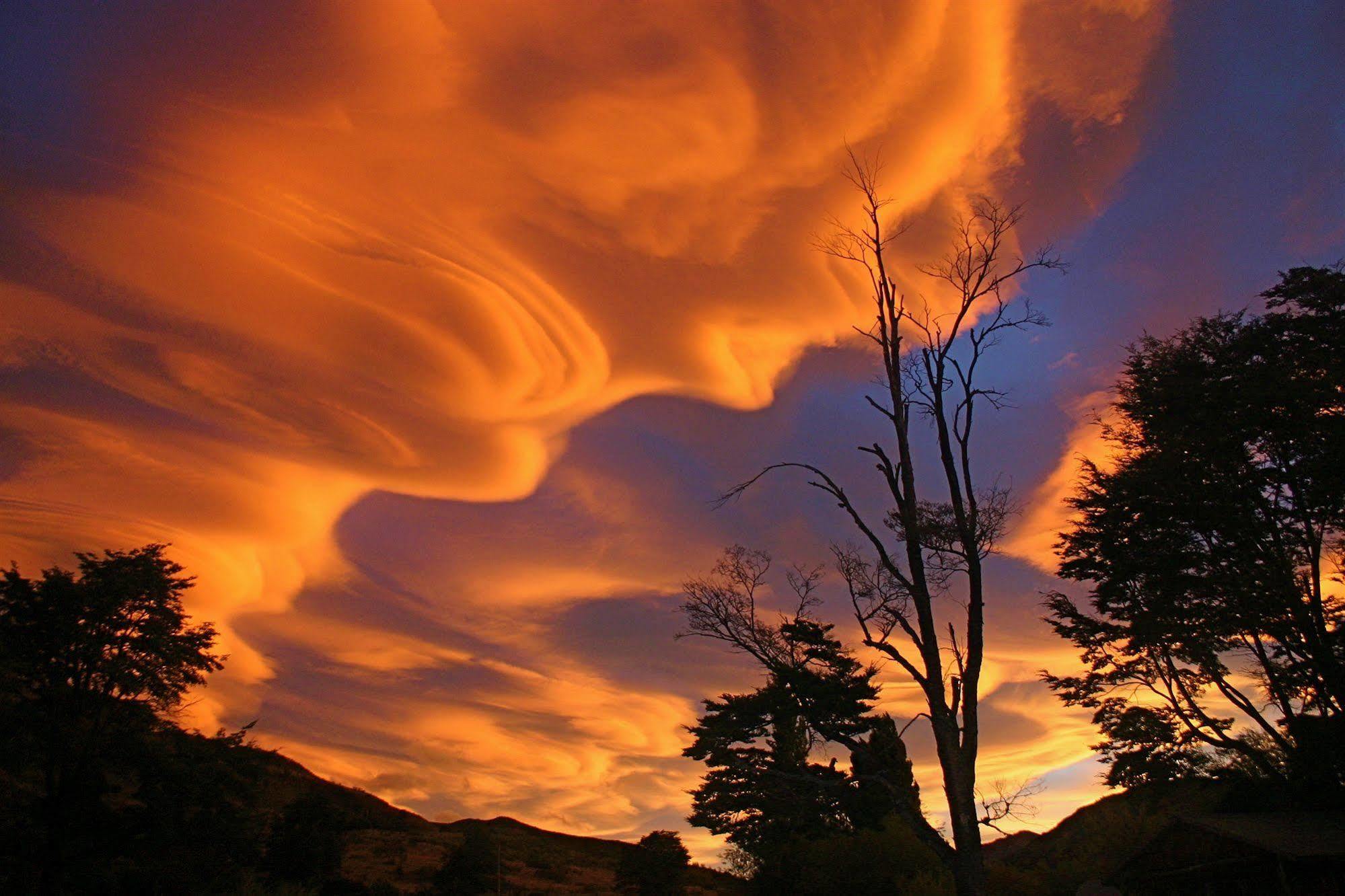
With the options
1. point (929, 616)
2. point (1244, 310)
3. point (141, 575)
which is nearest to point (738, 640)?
point (929, 616)

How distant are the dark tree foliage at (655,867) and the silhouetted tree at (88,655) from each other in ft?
80.5

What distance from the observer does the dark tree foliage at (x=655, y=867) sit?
128ft

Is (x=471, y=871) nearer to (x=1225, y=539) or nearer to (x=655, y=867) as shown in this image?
(x=655, y=867)

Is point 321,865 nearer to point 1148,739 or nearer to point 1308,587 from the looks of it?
point 1148,739

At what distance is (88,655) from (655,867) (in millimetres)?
29412

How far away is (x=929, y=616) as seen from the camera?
1570cm

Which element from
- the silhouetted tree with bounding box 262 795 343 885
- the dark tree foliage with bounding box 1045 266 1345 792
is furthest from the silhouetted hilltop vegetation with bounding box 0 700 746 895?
the dark tree foliage with bounding box 1045 266 1345 792

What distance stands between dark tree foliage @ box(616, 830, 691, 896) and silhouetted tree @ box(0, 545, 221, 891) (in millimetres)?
24526

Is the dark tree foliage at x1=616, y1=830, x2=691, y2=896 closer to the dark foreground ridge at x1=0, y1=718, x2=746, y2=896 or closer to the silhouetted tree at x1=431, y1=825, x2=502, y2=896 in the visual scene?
the dark foreground ridge at x1=0, y1=718, x2=746, y2=896

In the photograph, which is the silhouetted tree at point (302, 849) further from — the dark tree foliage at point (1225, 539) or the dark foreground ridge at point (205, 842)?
the dark tree foliage at point (1225, 539)

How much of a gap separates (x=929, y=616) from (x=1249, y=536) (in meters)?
15.5

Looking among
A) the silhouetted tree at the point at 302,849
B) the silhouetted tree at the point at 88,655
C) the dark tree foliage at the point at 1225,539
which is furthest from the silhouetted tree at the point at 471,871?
the dark tree foliage at the point at 1225,539

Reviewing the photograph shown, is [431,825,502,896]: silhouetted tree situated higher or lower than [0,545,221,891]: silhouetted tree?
lower

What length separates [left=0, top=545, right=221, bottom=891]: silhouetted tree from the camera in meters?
28.0
